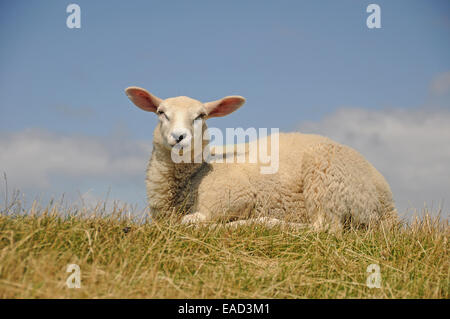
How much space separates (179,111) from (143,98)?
1.02 m

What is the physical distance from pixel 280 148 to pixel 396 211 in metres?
2.44

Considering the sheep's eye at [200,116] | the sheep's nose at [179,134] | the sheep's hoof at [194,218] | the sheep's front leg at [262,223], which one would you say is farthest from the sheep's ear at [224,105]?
the sheep's front leg at [262,223]

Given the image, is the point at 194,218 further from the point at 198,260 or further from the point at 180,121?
the point at 198,260

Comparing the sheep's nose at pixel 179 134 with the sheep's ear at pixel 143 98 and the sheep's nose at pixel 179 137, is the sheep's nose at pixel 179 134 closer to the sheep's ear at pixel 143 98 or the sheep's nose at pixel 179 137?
the sheep's nose at pixel 179 137

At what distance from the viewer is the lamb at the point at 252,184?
6.84 m

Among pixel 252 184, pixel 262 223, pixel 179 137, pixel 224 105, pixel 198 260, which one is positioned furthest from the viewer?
pixel 224 105

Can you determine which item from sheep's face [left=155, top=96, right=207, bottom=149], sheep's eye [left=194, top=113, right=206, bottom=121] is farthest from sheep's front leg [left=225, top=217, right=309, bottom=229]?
sheep's eye [left=194, top=113, right=206, bottom=121]

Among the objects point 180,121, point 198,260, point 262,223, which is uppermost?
point 180,121

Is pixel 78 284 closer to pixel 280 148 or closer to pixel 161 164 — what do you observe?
pixel 161 164

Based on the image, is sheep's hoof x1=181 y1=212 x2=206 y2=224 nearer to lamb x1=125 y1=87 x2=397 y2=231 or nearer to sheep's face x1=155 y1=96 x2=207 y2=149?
lamb x1=125 y1=87 x2=397 y2=231

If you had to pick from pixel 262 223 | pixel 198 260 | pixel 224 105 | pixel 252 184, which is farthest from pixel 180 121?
pixel 198 260

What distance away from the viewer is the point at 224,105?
736cm

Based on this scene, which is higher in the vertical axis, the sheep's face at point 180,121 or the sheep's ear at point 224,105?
the sheep's ear at point 224,105

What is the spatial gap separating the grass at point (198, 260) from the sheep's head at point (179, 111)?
1345mm
